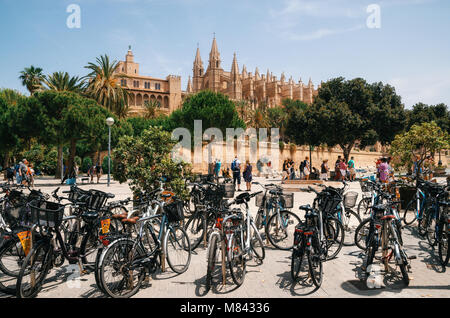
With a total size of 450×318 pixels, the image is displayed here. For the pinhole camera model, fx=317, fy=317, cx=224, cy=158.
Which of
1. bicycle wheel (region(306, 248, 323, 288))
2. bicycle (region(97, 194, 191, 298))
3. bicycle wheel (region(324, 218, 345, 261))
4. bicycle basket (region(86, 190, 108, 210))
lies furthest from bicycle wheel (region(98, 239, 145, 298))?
bicycle wheel (region(324, 218, 345, 261))

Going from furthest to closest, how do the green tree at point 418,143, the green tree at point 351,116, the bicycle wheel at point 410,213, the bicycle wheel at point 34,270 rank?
the green tree at point 351,116, the green tree at point 418,143, the bicycle wheel at point 410,213, the bicycle wheel at point 34,270

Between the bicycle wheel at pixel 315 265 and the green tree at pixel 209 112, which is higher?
the green tree at pixel 209 112

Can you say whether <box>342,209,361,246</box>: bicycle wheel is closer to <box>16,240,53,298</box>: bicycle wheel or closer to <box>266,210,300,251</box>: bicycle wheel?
<box>266,210,300,251</box>: bicycle wheel

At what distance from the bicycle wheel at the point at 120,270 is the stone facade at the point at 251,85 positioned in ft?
298

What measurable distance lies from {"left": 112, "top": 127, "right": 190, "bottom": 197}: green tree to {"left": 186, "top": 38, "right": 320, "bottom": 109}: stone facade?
284 feet

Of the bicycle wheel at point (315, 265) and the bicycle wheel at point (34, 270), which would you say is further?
the bicycle wheel at point (315, 265)

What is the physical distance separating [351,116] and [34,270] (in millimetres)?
29667

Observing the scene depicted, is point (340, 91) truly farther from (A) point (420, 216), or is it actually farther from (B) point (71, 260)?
(B) point (71, 260)

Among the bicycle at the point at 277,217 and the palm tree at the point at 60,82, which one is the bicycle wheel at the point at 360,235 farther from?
the palm tree at the point at 60,82

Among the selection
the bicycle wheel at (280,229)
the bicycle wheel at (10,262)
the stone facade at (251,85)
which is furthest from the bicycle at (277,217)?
the stone facade at (251,85)

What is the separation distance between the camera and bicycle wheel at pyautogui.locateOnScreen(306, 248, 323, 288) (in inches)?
159

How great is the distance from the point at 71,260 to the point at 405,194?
929 cm

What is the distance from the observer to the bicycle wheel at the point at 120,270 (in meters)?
3.63
